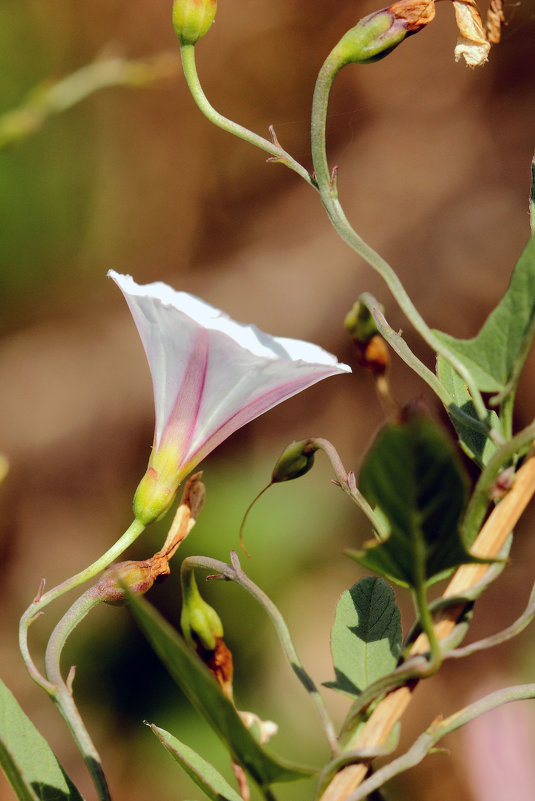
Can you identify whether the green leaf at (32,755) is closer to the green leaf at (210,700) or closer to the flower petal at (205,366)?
the green leaf at (210,700)

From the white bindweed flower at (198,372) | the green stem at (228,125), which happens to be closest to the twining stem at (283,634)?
the white bindweed flower at (198,372)

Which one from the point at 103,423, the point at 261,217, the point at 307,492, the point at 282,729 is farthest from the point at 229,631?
the point at 261,217

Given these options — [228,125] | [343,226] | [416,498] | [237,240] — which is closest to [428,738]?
[416,498]

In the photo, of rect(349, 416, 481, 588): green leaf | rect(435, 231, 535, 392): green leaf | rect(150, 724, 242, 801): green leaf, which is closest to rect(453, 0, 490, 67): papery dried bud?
rect(435, 231, 535, 392): green leaf

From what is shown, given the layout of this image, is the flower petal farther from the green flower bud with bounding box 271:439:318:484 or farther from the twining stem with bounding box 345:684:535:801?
the twining stem with bounding box 345:684:535:801

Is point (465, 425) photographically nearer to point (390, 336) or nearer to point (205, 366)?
point (390, 336)
